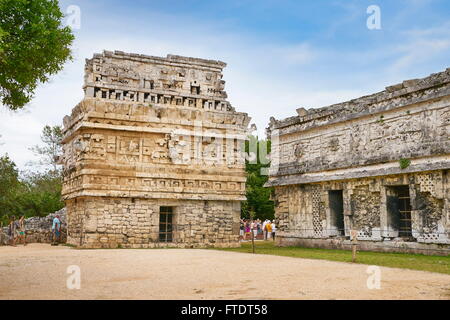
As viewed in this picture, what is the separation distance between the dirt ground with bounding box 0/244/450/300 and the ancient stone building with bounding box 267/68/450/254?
4.55 metres

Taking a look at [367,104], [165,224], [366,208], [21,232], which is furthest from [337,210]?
[21,232]

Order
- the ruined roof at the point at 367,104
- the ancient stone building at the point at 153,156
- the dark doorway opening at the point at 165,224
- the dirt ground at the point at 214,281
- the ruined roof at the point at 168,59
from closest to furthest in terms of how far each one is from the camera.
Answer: the dirt ground at the point at 214,281 → the ruined roof at the point at 367,104 → the ancient stone building at the point at 153,156 → the dark doorway opening at the point at 165,224 → the ruined roof at the point at 168,59

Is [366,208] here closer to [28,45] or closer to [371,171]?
[371,171]

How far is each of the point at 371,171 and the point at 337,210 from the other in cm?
241

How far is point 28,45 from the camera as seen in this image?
910 cm

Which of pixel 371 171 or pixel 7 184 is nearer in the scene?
pixel 371 171

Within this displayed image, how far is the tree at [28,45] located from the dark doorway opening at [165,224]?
10078 millimetres

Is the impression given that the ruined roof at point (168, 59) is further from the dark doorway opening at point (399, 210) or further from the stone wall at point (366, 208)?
the dark doorway opening at point (399, 210)

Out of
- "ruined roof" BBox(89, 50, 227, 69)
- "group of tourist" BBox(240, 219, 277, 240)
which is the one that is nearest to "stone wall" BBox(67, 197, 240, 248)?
"ruined roof" BBox(89, 50, 227, 69)

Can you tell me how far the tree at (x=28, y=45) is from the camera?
8797 mm

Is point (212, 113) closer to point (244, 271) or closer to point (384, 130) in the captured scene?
point (384, 130)

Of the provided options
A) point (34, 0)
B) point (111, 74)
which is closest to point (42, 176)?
point (111, 74)

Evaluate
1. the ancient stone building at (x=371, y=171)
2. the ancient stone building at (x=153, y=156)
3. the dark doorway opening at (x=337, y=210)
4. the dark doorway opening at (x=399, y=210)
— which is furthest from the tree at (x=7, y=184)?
the dark doorway opening at (x=399, y=210)
